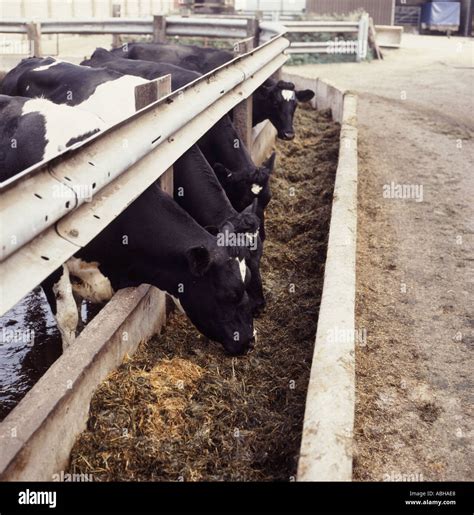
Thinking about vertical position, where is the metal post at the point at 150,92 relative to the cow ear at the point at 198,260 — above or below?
above

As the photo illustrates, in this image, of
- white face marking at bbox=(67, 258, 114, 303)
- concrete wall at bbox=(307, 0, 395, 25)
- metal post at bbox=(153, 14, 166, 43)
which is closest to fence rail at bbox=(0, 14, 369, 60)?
metal post at bbox=(153, 14, 166, 43)

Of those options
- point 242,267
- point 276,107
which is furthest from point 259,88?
point 242,267

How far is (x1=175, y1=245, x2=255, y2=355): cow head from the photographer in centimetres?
433

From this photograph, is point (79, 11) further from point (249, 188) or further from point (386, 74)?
point (249, 188)

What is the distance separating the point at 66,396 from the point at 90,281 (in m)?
1.84

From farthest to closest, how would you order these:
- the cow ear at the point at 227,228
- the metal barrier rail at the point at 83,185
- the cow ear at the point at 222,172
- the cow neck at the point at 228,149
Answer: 1. the cow neck at the point at 228,149
2. the cow ear at the point at 222,172
3. the cow ear at the point at 227,228
4. the metal barrier rail at the point at 83,185

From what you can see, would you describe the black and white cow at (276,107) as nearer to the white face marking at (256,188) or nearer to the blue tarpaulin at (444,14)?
the white face marking at (256,188)

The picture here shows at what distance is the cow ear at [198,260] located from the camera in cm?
420

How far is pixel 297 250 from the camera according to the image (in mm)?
6129

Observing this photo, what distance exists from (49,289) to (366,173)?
14.3ft

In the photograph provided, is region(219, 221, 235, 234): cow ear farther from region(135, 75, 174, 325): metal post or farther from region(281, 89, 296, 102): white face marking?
region(281, 89, 296, 102): white face marking

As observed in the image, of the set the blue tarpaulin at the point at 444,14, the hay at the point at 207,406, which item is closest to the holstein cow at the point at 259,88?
the hay at the point at 207,406

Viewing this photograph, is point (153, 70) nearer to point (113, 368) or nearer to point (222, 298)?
point (222, 298)

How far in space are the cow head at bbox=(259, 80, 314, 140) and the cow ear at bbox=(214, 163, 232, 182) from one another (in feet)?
11.3
